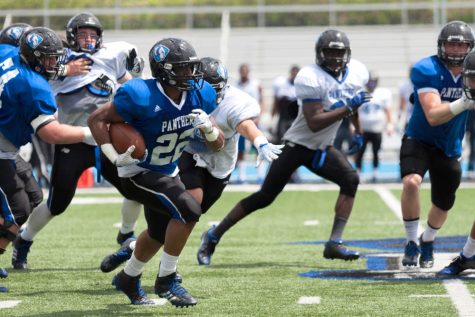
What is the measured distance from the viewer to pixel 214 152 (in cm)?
662

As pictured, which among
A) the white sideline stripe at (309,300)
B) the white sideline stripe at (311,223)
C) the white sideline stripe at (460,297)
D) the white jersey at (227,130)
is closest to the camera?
the white sideline stripe at (460,297)

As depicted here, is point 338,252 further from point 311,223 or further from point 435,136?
point 311,223

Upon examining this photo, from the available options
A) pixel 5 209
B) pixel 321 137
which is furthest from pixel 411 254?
pixel 5 209

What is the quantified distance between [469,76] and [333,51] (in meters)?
1.55

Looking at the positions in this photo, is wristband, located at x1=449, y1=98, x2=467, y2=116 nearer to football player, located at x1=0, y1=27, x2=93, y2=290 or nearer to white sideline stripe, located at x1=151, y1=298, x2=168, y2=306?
white sideline stripe, located at x1=151, y1=298, x2=168, y2=306

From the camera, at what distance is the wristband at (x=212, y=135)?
5695 mm

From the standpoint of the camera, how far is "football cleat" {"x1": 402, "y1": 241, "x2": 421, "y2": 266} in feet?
23.3

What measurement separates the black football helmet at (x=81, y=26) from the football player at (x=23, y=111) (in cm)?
81

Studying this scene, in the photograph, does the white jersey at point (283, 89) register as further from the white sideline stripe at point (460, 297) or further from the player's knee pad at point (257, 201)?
the white sideline stripe at point (460, 297)

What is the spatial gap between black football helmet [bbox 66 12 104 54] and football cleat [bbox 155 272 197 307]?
7.90 feet

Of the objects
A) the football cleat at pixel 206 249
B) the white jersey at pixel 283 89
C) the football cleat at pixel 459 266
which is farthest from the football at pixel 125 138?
the white jersey at pixel 283 89

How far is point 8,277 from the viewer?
6.90m

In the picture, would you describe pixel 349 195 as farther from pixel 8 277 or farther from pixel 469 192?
pixel 469 192

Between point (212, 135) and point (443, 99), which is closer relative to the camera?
point (212, 135)
